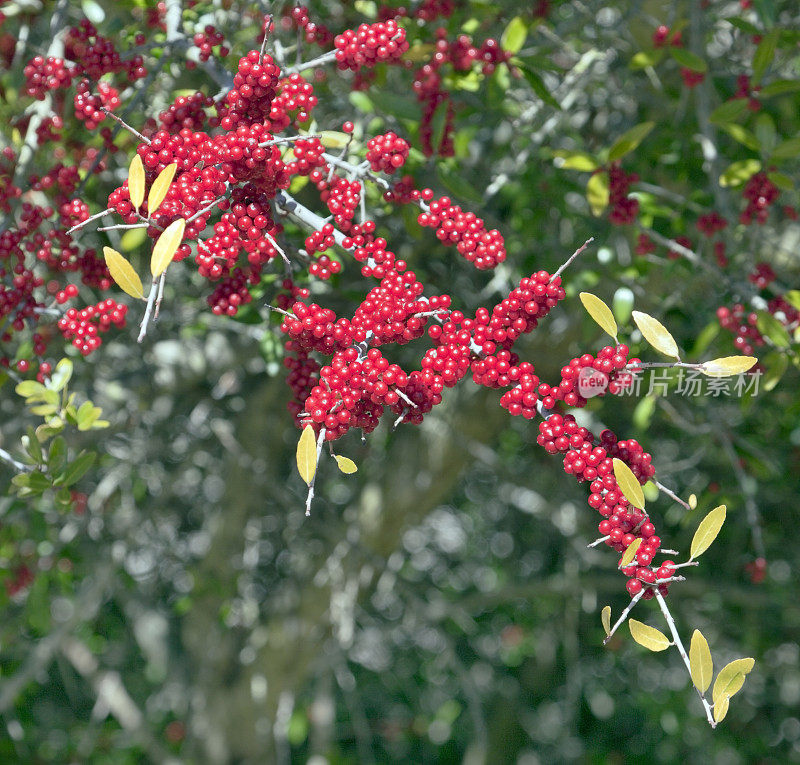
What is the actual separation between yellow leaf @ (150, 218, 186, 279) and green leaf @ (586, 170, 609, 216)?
1268mm

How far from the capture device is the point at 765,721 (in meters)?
4.38

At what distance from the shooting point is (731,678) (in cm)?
117

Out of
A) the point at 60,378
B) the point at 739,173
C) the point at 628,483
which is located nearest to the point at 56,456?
the point at 60,378

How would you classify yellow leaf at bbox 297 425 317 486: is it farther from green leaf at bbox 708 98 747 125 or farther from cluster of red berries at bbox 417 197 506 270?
green leaf at bbox 708 98 747 125

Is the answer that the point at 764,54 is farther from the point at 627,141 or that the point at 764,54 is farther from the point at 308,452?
the point at 308,452

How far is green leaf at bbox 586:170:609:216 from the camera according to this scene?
208 centimetres

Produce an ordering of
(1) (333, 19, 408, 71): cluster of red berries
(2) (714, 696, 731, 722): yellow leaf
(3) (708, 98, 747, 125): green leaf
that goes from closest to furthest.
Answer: (2) (714, 696, 731, 722): yellow leaf → (1) (333, 19, 408, 71): cluster of red berries → (3) (708, 98, 747, 125): green leaf

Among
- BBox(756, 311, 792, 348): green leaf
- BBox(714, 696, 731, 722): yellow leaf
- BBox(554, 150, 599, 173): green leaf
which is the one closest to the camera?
BBox(714, 696, 731, 722): yellow leaf

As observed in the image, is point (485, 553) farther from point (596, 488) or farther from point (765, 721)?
point (596, 488)

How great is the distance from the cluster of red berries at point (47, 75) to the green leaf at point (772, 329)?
65.9 inches

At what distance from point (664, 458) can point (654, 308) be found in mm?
1464

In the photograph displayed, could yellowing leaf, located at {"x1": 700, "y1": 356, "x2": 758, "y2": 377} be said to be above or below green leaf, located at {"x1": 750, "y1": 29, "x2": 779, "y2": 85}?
below

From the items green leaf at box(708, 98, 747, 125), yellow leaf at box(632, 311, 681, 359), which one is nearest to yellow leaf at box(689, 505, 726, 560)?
yellow leaf at box(632, 311, 681, 359)

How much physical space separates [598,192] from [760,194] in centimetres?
41
